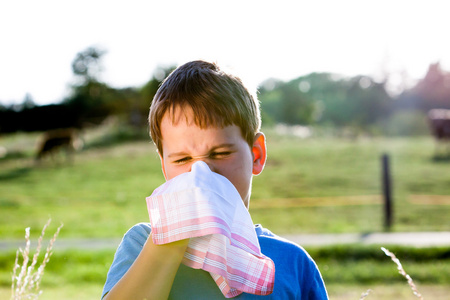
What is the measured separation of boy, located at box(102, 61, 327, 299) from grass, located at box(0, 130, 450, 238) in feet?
24.5

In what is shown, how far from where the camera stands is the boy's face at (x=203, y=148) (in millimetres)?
1429

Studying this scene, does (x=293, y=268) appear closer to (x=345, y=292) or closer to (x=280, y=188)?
(x=345, y=292)

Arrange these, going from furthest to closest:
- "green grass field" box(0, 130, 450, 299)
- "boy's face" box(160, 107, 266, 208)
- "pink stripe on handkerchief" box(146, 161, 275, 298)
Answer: "green grass field" box(0, 130, 450, 299) < "boy's face" box(160, 107, 266, 208) < "pink stripe on handkerchief" box(146, 161, 275, 298)

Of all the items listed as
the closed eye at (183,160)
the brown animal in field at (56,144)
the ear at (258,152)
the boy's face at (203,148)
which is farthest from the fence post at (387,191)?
the brown animal in field at (56,144)

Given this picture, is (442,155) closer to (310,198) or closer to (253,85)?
(310,198)

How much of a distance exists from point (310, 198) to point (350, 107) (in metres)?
22.7

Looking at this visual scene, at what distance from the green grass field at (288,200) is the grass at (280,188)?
32 millimetres

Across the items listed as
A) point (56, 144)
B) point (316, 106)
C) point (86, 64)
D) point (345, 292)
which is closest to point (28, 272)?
point (345, 292)

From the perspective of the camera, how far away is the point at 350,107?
3569cm

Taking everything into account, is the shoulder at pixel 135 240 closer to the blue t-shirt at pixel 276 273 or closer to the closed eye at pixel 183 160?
the blue t-shirt at pixel 276 273

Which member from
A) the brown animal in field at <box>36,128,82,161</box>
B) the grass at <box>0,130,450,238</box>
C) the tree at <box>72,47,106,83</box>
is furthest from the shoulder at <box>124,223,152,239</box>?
the tree at <box>72,47,106,83</box>

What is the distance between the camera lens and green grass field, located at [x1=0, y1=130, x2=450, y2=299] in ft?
19.4

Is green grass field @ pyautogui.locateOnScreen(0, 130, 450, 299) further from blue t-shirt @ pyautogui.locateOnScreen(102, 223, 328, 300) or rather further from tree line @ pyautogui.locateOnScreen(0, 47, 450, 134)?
tree line @ pyautogui.locateOnScreen(0, 47, 450, 134)

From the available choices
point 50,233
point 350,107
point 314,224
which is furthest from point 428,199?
point 350,107
